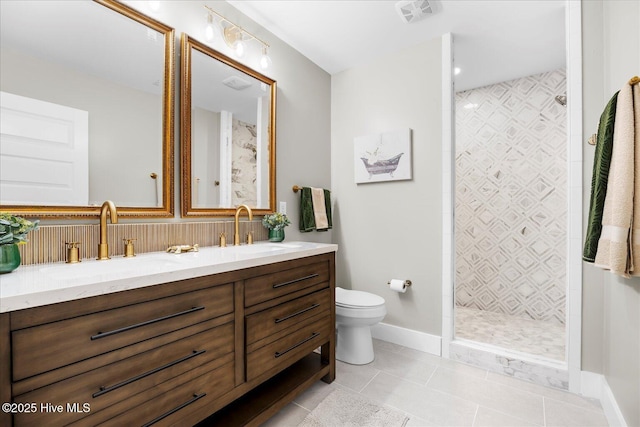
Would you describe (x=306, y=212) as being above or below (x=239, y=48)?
below

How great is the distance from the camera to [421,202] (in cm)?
242

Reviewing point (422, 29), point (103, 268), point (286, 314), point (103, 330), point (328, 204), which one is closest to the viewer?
point (103, 330)

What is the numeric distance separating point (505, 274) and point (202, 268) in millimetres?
3132

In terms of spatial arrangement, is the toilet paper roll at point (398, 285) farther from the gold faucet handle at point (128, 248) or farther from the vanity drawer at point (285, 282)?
the gold faucet handle at point (128, 248)

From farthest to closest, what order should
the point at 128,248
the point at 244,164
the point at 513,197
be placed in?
the point at 513,197
the point at 244,164
the point at 128,248

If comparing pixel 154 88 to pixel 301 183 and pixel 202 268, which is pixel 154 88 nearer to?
pixel 202 268

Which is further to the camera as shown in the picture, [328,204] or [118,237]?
[328,204]

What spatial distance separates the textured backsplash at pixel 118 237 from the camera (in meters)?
1.22

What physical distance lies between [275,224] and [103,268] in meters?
1.14

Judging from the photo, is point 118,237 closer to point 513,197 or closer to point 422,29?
point 422,29

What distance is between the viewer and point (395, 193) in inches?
101

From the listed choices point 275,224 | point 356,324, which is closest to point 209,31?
point 275,224

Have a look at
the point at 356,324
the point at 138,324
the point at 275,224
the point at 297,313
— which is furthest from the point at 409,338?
the point at 138,324

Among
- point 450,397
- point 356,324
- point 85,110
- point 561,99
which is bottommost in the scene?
point 450,397
